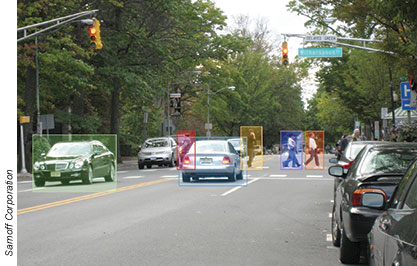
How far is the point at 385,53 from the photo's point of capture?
16531mm

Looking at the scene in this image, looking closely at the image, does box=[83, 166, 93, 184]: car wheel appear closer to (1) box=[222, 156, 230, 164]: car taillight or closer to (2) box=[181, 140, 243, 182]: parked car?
(2) box=[181, 140, 243, 182]: parked car

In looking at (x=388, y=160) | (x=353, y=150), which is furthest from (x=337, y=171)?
(x=353, y=150)

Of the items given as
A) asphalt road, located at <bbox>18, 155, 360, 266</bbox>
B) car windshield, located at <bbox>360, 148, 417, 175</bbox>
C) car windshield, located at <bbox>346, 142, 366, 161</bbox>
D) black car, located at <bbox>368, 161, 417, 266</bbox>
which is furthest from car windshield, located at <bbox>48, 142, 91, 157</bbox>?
black car, located at <bbox>368, 161, 417, 266</bbox>

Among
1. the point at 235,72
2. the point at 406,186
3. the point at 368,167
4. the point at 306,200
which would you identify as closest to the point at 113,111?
the point at 235,72

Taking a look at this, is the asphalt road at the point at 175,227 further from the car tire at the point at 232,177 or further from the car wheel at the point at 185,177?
the car tire at the point at 232,177

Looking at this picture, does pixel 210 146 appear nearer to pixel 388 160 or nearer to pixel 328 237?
pixel 328 237

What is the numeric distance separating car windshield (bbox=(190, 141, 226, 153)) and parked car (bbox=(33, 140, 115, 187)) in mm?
3687

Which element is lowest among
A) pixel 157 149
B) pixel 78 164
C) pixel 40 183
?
pixel 40 183

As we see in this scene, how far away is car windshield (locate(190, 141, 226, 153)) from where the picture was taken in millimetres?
22344

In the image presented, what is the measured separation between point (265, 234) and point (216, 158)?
1144 centimetres

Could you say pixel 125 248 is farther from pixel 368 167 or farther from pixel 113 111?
pixel 113 111

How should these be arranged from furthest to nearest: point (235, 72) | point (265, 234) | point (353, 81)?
1. point (235, 72)
2. point (353, 81)
3. point (265, 234)

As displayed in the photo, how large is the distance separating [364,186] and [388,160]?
0.83 metres

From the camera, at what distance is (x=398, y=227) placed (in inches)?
155
